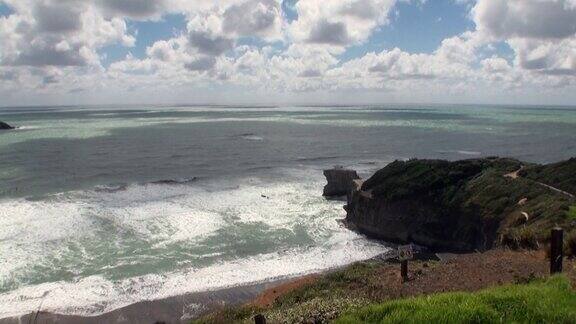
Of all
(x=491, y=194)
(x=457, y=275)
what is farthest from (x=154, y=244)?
(x=491, y=194)

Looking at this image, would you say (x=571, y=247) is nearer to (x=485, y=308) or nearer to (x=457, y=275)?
(x=457, y=275)

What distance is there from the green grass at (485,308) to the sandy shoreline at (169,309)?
62.2 feet

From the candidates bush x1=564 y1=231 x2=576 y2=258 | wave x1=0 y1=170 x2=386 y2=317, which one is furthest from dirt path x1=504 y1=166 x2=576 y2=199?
bush x1=564 y1=231 x2=576 y2=258

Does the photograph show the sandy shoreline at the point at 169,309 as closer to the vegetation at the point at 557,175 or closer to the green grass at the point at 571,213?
the green grass at the point at 571,213

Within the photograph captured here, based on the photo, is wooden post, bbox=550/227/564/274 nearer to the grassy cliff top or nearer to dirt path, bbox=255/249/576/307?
dirt path, bbox=255/249/576/307

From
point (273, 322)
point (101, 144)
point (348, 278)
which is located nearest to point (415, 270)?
point (348, 278)

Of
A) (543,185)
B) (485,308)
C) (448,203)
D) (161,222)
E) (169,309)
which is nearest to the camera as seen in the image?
(485,308)

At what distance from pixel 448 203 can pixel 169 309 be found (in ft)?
81.9

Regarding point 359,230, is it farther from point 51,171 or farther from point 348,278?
point 51,171

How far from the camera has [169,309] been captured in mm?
28812

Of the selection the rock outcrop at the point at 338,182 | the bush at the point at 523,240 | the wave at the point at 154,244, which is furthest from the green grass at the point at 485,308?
the rock outcrop at the point at 338,182

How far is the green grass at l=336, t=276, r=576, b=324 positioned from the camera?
1003cm

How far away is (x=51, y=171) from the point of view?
73.7m

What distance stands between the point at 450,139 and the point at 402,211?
89037 mm
